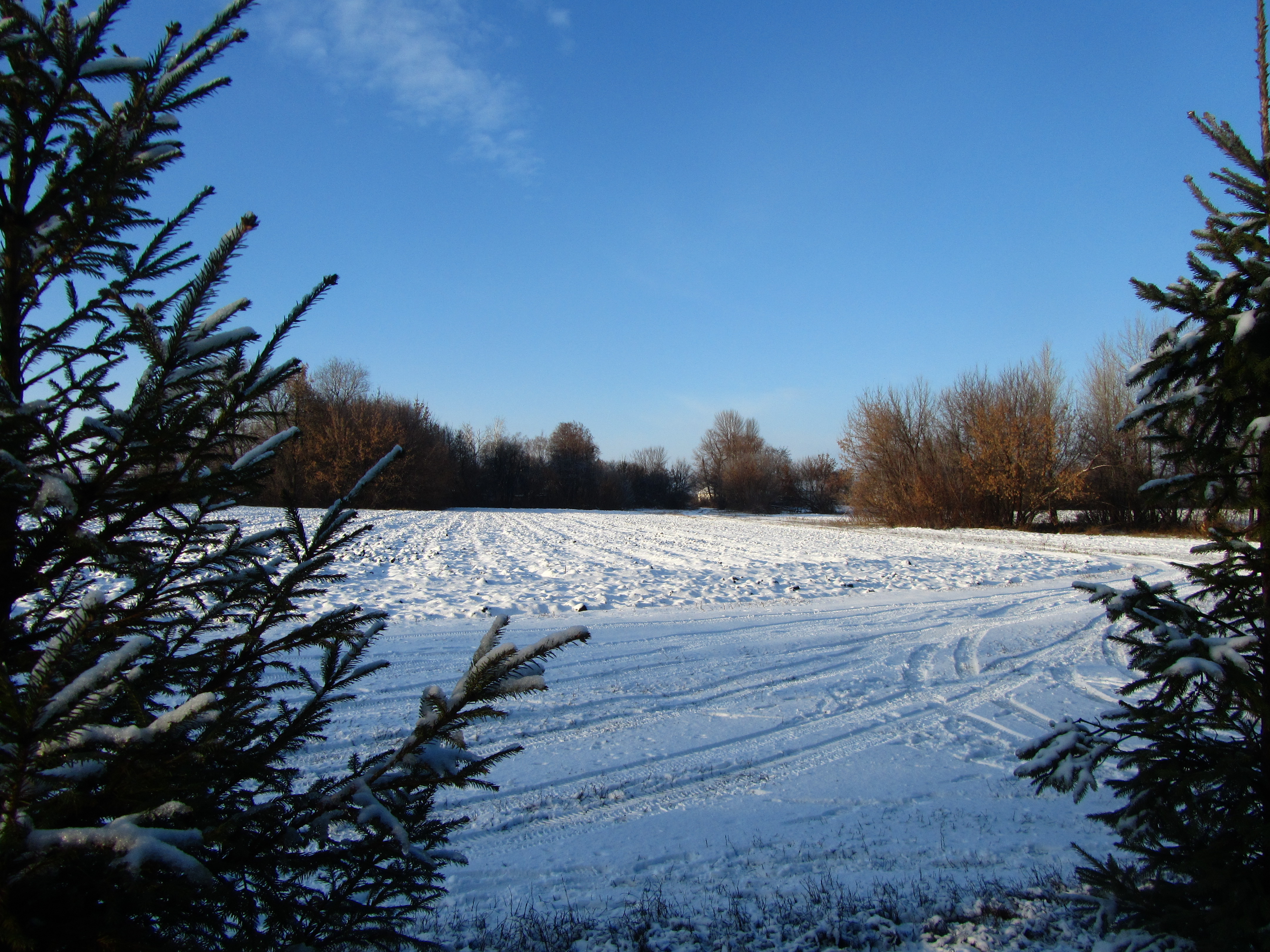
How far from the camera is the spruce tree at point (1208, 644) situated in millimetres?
2400

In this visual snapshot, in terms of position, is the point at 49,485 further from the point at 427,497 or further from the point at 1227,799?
the point at 427,497

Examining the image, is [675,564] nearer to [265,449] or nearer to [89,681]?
[265,449]

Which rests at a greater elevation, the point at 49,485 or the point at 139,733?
the point at 49,485

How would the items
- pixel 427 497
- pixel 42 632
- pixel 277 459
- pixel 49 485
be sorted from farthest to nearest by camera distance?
pixel 427 497 → pixel 277 459 → pixel 42 632 → pixel 49 485

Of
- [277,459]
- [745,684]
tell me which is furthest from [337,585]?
[277,459]

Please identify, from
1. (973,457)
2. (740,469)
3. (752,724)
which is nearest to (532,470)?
(740,469)

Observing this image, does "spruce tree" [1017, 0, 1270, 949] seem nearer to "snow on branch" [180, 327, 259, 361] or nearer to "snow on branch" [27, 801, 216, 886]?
"snow on branch" [27, 801, 216, 886]

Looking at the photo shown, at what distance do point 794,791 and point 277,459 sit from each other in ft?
13.8

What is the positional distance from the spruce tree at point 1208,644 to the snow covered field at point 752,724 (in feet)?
4.59

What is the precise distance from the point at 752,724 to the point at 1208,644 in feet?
13.4

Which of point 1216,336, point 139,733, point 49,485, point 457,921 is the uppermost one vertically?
point 1216,336

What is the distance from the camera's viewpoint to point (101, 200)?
1.75m

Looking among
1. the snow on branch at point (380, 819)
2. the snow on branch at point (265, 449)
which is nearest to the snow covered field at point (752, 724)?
the snow on branch at point (380, 819)

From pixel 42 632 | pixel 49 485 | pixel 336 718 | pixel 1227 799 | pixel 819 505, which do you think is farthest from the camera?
pixel 819 505
